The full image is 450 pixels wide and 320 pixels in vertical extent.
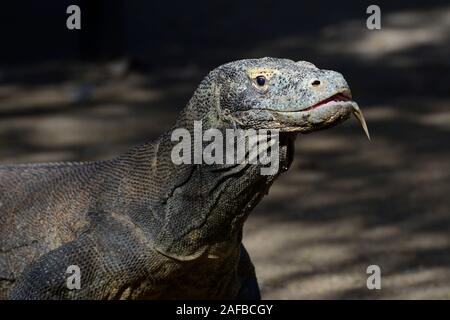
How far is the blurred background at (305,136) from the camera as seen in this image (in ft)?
22.1

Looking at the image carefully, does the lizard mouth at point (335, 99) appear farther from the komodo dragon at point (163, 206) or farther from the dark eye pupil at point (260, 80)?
the dark eye pupil at point (260, 80)

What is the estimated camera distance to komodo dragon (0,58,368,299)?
395 cm

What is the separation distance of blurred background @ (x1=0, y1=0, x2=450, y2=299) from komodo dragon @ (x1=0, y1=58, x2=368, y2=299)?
1.81 m

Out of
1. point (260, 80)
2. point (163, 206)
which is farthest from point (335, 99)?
point (163, 206)

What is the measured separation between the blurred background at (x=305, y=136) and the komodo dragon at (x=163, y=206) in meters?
1.81

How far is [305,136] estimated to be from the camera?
358 inches

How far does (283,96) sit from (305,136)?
17.0 feet

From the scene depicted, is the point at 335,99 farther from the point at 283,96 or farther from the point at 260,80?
the point at 260,80

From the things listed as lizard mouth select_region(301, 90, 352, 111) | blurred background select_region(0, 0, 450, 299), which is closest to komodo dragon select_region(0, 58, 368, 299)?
lizard mouth select_region(301, 90, 352, 111)

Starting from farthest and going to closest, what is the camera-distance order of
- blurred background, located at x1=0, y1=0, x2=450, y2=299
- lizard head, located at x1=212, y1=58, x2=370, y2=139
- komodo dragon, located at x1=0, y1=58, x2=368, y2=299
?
blurred background, located at x1=0, y1=0, x2=450, y2=299, komodo dragon, located at x1=0, y1=58, x2=368, y2=299, lizard head, located at x1=212, y1=58, x2=370, y2=139

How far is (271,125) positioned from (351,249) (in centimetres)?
300

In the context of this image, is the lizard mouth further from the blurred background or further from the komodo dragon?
the blurred background

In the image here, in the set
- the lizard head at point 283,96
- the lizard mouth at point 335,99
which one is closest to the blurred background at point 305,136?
the lizard head at point 283,96

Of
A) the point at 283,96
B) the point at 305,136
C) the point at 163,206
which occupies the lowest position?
the point at 305,136
